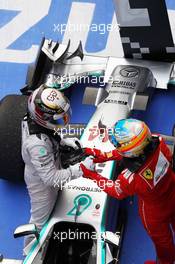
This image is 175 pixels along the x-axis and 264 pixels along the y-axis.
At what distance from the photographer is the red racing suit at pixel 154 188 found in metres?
3.55

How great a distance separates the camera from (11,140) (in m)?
4.54

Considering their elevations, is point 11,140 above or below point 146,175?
below

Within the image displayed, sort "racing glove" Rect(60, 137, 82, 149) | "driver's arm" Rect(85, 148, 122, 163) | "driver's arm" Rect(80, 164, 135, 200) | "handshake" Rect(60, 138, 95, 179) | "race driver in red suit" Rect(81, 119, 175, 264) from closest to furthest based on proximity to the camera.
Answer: "race driver in red suit" Rect(81, 119, 175, 264), "driver's arm" Rect(80, 164, 135, 200), "handshake" Rect(60, 138, 95, 179), "driver's arm" Rect(85, 148, 122, 163), "racing glove" Rect(60, 137, 82, 149)

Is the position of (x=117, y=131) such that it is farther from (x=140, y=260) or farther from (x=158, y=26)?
(x=158, y=26)

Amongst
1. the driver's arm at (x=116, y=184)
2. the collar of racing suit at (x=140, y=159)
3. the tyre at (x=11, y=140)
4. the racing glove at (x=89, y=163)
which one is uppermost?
the collar of racing suit at (x=140, y=159)

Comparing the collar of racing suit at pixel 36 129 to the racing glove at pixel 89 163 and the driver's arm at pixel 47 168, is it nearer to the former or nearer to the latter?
the driver's arm at pixel 47 168

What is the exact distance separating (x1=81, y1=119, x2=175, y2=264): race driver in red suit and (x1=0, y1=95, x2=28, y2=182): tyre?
875mm

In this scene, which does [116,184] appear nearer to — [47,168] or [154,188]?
[154,188]

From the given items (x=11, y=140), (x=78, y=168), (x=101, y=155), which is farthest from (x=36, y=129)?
(x=11, y=140)

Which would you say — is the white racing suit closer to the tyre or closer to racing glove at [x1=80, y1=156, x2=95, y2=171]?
racing glove at [x1=80, y1=156, x2=95, y2=171]

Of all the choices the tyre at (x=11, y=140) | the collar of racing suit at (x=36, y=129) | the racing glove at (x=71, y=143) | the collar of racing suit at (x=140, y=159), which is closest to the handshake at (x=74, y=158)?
the racing glove at (x=71, y=143)

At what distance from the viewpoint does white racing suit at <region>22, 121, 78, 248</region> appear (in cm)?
368

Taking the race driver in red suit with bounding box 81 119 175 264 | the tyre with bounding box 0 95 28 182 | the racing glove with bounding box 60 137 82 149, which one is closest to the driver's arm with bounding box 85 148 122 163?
the race driver in red suit with bounding box 81 119 175 264

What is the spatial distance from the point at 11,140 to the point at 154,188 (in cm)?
142
